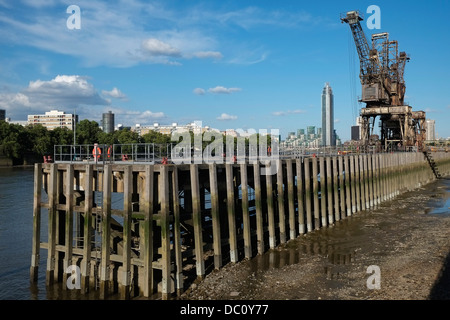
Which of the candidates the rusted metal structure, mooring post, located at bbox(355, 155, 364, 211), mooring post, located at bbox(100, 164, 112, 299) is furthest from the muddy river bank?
the rusted metal structure

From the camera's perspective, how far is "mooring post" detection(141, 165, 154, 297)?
12867 millimetres

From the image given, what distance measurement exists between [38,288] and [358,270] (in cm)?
1325

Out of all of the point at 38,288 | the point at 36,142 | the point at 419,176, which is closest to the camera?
the point at 38,288

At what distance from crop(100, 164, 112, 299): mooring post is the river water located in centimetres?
134

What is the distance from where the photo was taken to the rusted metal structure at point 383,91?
49.2 meters

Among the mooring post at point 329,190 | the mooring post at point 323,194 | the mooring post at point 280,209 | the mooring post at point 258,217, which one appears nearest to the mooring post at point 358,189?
the mooring post at point 329,190

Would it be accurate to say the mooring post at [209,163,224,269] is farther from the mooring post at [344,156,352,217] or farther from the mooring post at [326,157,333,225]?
the mooring post at [344,156,352,217]

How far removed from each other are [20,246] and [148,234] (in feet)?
40.0

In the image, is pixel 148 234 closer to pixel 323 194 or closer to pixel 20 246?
pixel 20 246

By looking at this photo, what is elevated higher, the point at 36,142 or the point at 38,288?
the point at 36,142

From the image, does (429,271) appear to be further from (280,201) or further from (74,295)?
(74,295)

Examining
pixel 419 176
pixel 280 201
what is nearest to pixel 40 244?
pixel 280 201
